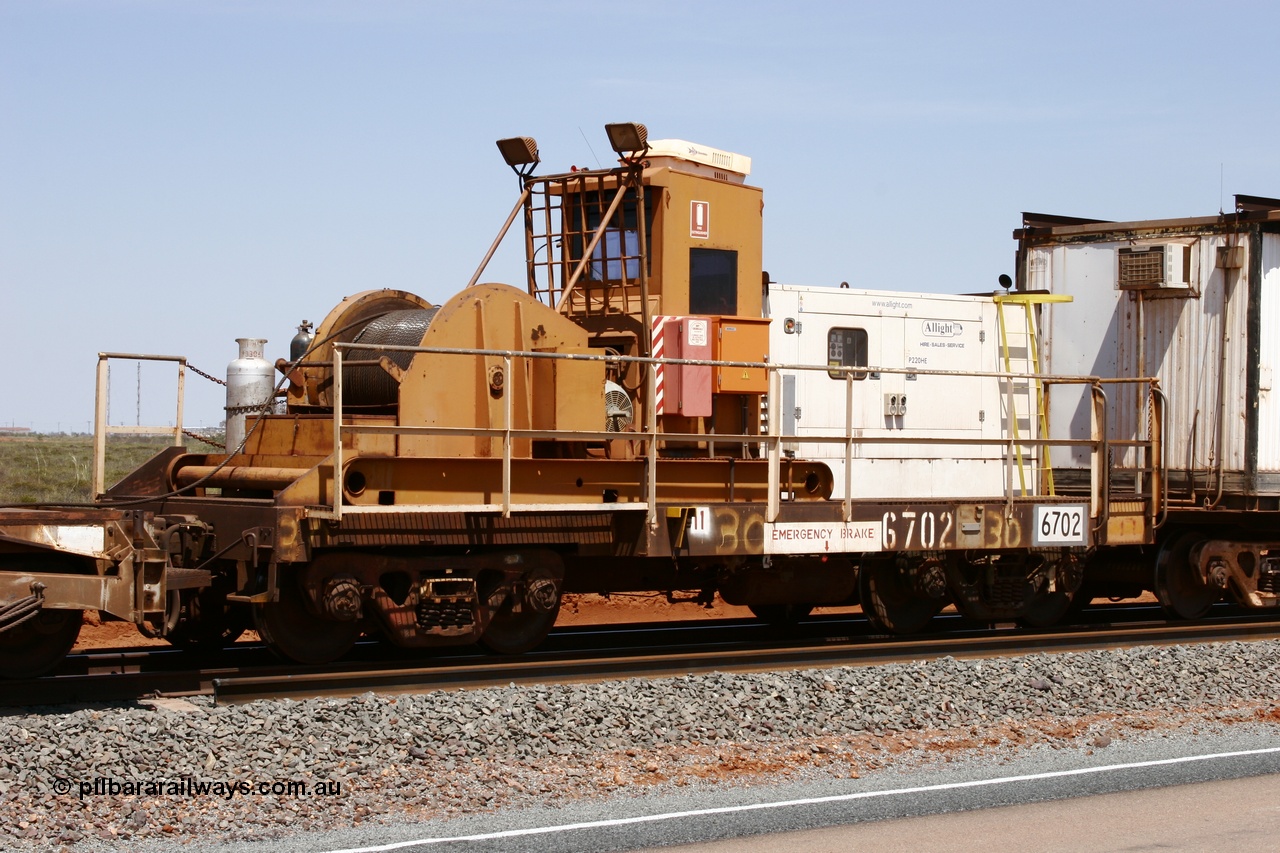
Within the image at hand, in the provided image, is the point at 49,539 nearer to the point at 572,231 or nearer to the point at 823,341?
the point at 572,231

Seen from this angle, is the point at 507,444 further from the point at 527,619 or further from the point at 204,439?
the point at 204,439

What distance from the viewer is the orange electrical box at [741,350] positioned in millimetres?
11930

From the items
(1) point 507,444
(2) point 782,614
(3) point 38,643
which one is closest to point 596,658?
(1) point 507,444

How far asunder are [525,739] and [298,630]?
9.01 feet

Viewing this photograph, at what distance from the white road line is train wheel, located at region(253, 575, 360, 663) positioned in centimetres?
409

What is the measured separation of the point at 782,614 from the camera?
13688 mm

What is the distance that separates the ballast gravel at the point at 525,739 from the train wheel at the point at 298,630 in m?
1.14

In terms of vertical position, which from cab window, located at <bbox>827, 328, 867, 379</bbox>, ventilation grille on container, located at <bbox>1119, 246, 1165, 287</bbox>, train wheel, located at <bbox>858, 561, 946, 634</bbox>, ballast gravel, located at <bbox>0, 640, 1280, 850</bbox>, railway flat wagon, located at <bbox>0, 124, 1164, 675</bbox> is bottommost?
ballast gravel, located at <bbox>0, 640, 1280, 850</bbox>

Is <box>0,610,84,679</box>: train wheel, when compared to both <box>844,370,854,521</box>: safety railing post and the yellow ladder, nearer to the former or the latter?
<box>844,370,854,521</box>: safety railing post

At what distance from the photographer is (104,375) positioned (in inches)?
431

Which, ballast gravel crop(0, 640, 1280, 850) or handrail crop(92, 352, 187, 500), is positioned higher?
handrail crop(92, 352, 187, 500)

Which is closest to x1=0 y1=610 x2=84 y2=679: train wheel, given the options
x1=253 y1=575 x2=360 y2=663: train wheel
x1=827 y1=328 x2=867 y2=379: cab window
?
x1=253 y1=575 x2=360 y2=663: train wheel

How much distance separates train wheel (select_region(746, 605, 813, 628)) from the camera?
44.4 feet

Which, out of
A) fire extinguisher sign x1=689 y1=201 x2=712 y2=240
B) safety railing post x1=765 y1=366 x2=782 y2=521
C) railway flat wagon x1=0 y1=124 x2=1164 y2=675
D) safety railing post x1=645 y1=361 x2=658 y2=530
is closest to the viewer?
Result: railway flat wagon x1=0 y1=124 x2=1164 y2=675
